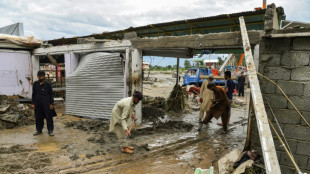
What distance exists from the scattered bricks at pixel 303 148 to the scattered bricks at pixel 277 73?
1.08m

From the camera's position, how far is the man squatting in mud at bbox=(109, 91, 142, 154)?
4246 millimetres

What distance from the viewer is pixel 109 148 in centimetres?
493

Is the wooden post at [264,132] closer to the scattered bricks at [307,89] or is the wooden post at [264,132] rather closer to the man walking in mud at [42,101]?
the scattered bricks at [307,89]

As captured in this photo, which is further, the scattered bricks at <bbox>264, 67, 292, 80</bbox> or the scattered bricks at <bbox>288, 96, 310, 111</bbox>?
the scattered bricks at <bbox>264, 67, 292, 80</bbox>

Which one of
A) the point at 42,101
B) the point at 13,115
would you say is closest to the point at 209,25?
the point at 42,101

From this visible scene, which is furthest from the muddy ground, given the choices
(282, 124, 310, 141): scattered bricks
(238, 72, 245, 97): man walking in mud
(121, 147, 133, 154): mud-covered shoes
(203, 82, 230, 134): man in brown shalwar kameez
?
(238, 72, 245, 97): man walking in mud

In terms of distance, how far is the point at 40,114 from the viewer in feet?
18.7

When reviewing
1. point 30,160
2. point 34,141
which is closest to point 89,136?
point 34,141

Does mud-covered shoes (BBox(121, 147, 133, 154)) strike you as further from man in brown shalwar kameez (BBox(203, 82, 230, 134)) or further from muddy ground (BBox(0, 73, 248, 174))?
man in brown shalwar kameez (BBox(203, 82, 230, 134))

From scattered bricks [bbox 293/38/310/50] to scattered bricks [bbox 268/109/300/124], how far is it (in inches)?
40.7

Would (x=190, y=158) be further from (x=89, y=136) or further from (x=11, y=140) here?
(x=11, y=140)

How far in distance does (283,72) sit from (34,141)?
5.63m

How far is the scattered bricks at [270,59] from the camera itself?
12.1ft

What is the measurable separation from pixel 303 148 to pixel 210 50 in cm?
514
